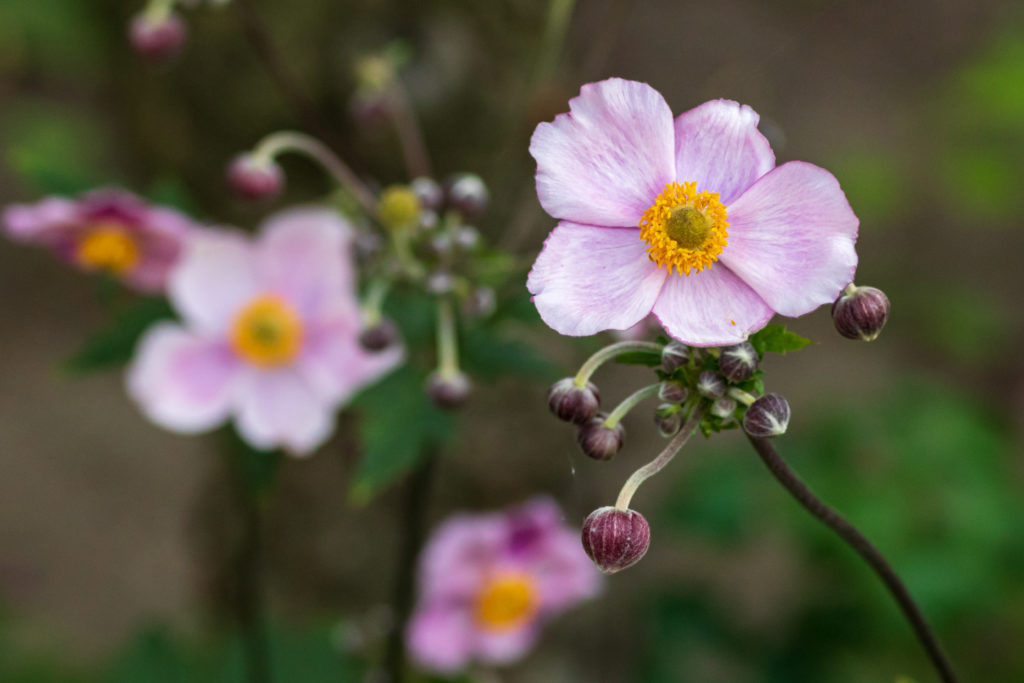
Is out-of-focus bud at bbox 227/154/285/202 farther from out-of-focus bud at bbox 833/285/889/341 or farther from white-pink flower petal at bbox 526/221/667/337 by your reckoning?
out-of-focus bud at bbox 833/285/889/341

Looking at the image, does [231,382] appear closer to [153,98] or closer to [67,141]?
[153,98]

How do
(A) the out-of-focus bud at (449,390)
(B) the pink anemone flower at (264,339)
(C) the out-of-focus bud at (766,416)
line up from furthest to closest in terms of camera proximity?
(B) the pink anemone flower at (264,339)
(A) the out-of-focus bud at (449,390)
(C) the out-of-focus bud at (766,416)

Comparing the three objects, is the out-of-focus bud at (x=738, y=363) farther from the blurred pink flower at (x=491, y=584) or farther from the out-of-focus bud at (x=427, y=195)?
the blurred pink flower at (x=491, y=584)

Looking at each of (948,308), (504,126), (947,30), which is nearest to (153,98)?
(504,126)

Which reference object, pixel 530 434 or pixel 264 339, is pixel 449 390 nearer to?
pixel 264 339


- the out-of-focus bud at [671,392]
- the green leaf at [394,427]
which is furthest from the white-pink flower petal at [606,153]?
the green leaf at [394,427]

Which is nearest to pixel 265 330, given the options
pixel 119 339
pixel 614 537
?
pixel 119 339

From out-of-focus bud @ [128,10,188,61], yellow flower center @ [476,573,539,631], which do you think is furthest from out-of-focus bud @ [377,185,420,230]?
yellow flower center @ [476,573,539,631]
